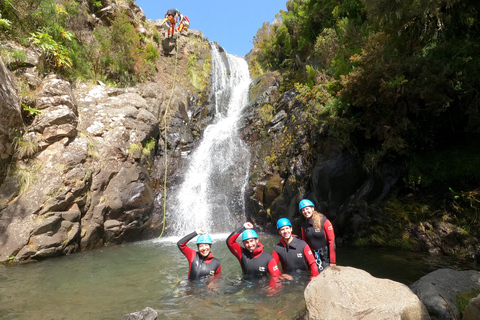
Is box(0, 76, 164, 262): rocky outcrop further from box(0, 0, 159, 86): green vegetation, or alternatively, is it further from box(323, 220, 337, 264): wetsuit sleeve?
box(323, 220, 337, 264): wetsuit sleeve

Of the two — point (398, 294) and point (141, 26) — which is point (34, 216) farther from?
point (141, 26)

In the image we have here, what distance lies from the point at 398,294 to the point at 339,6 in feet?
38.0

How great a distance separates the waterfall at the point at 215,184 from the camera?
1048 cm

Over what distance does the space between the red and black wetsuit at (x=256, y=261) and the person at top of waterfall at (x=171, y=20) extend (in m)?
17.7

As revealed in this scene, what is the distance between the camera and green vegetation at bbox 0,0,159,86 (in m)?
8.91

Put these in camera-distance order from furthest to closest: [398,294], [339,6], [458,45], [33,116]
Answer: [339,6], [33,116], [458,45], [398,294]

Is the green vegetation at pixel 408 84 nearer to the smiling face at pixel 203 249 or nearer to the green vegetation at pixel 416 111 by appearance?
the green vegetation at pixel 416 111

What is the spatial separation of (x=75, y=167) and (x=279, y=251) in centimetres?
660

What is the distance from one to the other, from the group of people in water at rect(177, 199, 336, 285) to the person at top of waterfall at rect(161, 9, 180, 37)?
17518 millimetres

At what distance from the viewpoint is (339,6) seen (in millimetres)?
11188

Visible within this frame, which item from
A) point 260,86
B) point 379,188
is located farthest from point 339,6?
point 379,188

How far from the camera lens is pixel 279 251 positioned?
4938 mm

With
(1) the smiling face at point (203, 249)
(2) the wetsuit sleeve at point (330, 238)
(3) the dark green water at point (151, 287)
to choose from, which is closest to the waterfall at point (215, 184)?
(3) the dark green water at point (151, 287)

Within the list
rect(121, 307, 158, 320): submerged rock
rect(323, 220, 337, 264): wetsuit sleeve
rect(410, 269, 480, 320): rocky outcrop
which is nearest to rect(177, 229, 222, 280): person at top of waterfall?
rect(121, 307, 158, 320): submerged rock
